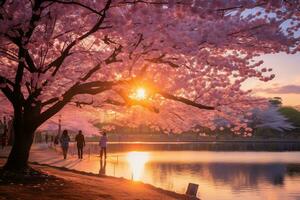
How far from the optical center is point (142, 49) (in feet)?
45.3

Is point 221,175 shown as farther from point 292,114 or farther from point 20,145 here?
point 292,114

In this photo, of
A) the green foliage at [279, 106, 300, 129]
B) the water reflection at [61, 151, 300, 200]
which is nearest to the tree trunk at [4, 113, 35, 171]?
the water reflection at [61, 151, 300, 200]

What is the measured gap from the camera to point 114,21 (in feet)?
41.8

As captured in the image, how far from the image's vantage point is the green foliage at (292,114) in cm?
13050

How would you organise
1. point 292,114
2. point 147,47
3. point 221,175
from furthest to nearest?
1. point 292,114
2. point 221,175
3. point 147,47

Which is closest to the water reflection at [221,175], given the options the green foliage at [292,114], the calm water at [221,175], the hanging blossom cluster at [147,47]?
the calm water at [221,175]

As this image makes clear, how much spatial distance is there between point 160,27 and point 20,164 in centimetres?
797

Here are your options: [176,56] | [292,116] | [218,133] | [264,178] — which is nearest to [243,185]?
[264,178]

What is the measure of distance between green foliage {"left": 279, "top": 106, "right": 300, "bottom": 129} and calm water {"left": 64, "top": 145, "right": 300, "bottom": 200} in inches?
3488

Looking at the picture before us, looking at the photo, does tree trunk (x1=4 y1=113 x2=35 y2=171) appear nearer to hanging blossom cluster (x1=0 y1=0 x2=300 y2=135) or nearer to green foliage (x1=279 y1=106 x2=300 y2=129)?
hanging blossom cluster (x1=0 y1=0 x2=300 y2=135)

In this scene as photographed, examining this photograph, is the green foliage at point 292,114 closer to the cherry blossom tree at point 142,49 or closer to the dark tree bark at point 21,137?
the cherry blossom tree at point 142,49

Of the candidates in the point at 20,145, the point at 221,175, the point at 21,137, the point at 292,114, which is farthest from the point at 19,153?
the point at 292,114

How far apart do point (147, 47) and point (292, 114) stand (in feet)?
419

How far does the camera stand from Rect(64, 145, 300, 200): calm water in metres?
26.1
